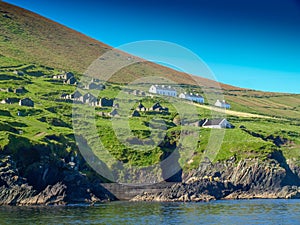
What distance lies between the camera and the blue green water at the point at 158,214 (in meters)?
77.7

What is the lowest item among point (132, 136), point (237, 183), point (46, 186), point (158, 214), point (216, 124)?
point (158, 214)

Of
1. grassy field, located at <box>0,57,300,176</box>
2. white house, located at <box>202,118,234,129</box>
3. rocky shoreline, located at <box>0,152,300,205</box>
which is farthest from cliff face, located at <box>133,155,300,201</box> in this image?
white house, located at <box>202,118,234,129</box>

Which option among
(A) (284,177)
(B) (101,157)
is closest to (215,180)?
(A) (284,177)

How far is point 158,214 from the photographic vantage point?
285 feet

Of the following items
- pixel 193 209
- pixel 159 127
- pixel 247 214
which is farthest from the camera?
pixel 159 127

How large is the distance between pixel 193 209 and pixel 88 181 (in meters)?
27.9

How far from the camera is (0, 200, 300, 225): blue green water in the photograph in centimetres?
7769

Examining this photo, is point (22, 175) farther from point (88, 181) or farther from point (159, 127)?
point (159, 127)

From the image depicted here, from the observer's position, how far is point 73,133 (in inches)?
5512

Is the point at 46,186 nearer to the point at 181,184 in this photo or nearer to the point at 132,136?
the point at 181,184

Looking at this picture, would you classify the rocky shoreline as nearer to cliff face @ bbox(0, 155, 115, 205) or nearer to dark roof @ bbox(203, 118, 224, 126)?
cliff face @ bbox(0, 155, 115, 205)

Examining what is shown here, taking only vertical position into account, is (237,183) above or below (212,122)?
below

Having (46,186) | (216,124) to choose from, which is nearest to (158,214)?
(46,186)

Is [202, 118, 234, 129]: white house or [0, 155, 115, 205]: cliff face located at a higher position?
[202, 118, 234, 129]: white house
